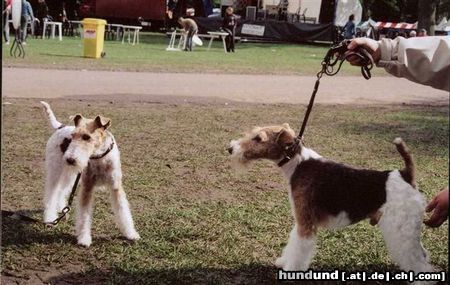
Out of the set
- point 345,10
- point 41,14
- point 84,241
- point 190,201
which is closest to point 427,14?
point 345,10

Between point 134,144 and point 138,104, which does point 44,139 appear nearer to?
point 134,144

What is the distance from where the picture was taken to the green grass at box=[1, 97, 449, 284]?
132 inches

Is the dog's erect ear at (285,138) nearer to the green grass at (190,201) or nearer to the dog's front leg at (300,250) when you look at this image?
the dog's front leg at (300,250)

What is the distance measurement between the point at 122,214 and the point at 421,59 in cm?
220

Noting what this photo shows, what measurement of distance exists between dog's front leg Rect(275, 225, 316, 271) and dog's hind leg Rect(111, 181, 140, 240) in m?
1.17

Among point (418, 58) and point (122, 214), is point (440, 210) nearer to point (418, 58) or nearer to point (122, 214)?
point (418, 58)

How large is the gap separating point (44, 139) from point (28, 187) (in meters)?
1.78

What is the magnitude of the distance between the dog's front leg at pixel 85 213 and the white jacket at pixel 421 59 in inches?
84.2

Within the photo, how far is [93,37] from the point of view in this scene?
1644 centimetres

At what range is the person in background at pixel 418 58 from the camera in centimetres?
280

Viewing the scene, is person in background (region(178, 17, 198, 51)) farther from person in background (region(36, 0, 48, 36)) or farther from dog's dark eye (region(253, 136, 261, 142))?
dog's dark eye (region(253, 136, 261, 142))

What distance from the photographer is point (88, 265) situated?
11.0 ft

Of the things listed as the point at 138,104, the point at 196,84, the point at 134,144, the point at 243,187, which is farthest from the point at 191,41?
the point at 243,187

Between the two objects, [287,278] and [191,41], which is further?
[191,41]
